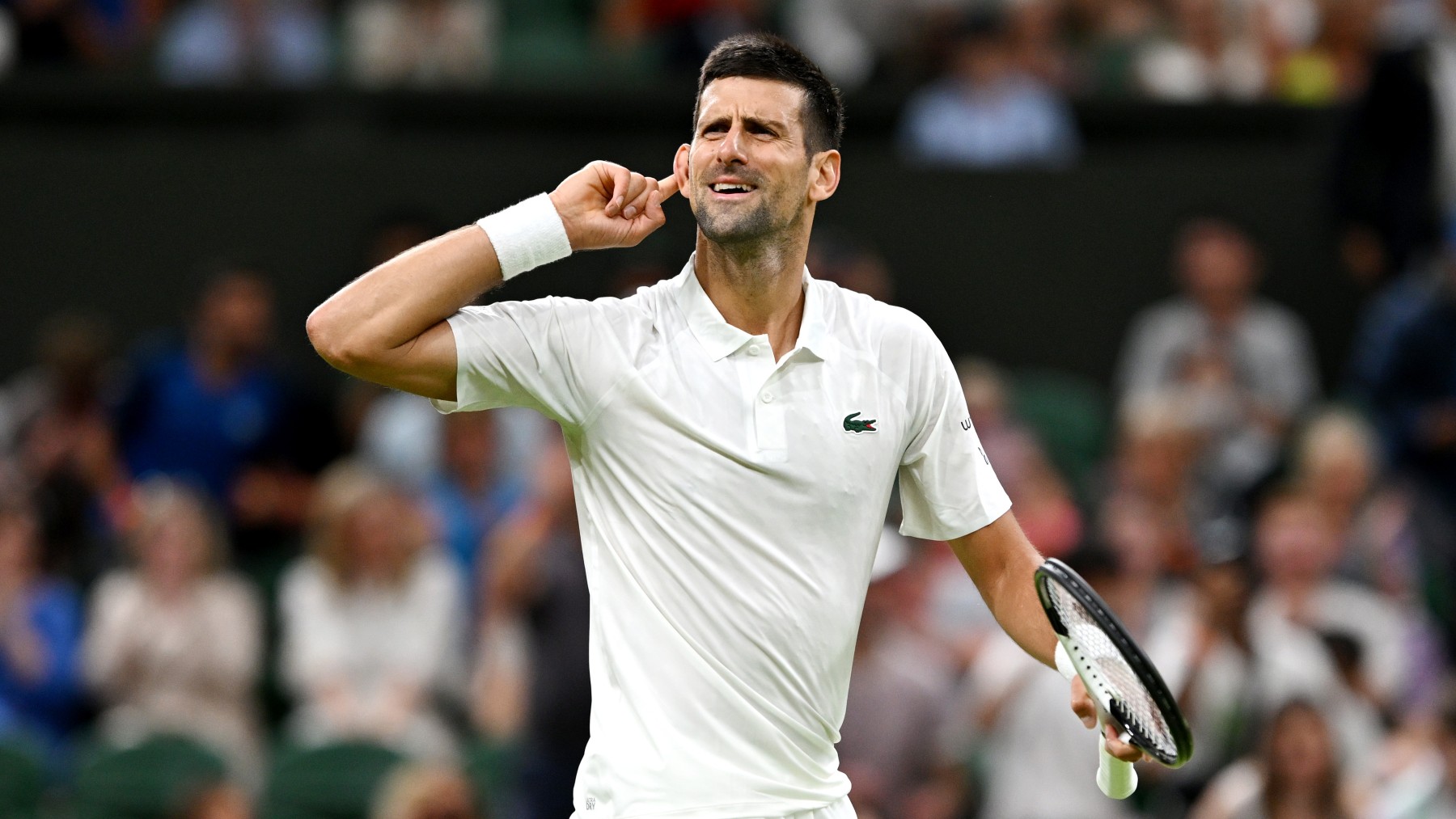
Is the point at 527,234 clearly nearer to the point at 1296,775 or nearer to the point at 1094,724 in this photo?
the point at 1094,724

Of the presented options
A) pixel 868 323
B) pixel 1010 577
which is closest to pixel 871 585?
pixel 1010 577

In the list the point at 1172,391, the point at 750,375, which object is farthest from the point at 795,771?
the point at 1172,391

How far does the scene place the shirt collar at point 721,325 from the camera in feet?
13.5

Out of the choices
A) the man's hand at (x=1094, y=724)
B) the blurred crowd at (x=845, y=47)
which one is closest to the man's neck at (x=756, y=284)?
the man's hand at (x=1094, y=724)

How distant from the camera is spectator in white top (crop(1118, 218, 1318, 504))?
973 cm

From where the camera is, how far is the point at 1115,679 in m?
3.89

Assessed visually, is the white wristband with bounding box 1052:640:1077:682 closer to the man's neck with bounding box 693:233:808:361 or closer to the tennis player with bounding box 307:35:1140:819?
the tennis player with bounding box 307:35:1140:819

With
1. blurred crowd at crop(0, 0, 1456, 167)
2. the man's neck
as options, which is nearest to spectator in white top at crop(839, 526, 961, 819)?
blurred crowd at crop(0, 0, 1456, 167)

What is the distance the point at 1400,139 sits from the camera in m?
9.65

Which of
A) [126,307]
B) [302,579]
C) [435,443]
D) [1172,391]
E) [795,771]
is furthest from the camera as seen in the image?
[126,307]

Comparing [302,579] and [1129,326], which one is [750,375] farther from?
[1129,326]

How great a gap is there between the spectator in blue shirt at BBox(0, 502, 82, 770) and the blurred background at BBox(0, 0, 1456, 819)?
2 cm

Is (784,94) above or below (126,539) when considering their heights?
above

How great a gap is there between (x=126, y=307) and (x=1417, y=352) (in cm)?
612
